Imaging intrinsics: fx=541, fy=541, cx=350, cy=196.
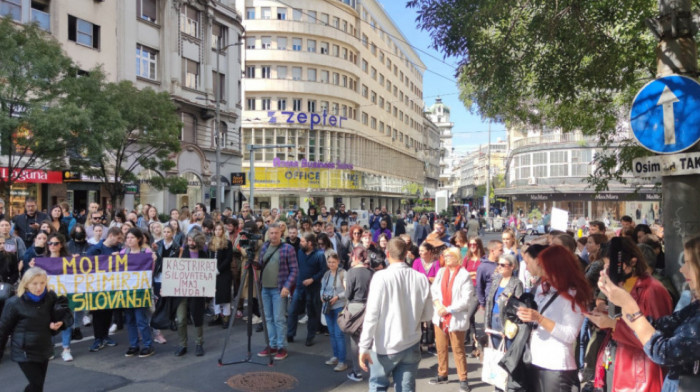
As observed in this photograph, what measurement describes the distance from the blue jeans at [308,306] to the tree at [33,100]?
931 cm

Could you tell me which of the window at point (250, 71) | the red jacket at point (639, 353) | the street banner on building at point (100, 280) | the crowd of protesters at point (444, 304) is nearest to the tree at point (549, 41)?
the crowd of protesters at point (444, 304)

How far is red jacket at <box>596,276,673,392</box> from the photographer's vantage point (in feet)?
11.7

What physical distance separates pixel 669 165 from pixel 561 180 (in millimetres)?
49578

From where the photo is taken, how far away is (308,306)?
853 cm

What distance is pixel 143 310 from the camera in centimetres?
788

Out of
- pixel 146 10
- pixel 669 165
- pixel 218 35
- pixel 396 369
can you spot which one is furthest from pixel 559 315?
pixel 218 35

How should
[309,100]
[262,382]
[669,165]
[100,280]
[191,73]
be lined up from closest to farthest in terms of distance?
[669,165] → [262,382] → [100,280] → [191,73] → [309,100]

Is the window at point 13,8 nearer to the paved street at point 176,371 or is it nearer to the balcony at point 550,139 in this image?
the paved street at point 176,371

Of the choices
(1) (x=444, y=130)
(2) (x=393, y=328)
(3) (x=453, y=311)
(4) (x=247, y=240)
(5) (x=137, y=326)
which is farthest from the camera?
(1) (x=444, y=130)

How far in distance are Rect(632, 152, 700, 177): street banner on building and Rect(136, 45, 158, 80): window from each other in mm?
27101

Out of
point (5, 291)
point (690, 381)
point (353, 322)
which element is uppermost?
point (690, 381)

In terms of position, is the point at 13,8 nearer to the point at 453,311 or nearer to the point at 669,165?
the point at 453,311

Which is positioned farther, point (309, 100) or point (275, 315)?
point (309, 100)

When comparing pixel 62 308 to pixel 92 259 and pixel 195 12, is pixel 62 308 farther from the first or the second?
pixel 195 12
